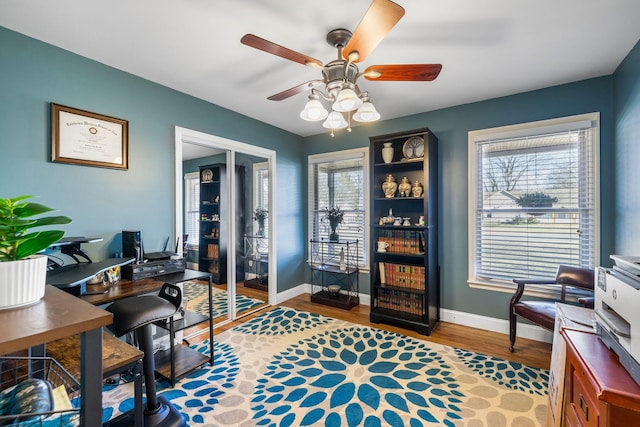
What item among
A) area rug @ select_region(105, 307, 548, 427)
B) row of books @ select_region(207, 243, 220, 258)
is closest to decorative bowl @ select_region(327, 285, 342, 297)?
area rug @ select_region(105, 307, 548, 427)

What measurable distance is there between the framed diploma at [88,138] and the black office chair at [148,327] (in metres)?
1.22

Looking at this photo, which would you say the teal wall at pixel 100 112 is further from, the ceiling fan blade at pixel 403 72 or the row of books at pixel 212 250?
the ceiling fan blade at pixel 403 72

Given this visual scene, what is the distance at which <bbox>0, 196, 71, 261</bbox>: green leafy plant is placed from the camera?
723 mm

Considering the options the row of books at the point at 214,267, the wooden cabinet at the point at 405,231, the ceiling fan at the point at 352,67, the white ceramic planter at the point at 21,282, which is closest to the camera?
the white ceramic planter at the point at 21,282

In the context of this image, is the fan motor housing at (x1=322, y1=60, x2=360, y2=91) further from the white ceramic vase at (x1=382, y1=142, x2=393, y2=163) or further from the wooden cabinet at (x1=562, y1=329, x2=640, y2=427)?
the wooden cabinet at (x1=562, y1=329, x2=640, y2=427)

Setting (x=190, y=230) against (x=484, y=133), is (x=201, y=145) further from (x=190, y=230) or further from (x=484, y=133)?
A: (x=484, y=133)

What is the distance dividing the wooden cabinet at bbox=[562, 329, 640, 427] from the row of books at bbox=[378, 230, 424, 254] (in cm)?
177

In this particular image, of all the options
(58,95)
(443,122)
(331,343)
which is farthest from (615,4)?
(58,95)

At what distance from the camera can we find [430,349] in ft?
8.79

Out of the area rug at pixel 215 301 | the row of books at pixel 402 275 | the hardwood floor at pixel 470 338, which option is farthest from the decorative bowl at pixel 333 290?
the area rug at pixel 215 301

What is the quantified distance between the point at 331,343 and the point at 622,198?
2.83 meters

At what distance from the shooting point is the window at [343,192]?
3.98 meters

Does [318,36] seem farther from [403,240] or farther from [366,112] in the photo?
[403,240]

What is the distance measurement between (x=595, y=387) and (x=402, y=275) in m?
2.21
